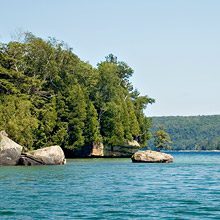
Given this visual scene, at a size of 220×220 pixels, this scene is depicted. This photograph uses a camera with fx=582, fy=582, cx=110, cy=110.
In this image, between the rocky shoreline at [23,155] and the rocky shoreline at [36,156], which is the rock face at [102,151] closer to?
the rocky shoreline at [36,156]

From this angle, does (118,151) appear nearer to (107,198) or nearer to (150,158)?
(150,158)

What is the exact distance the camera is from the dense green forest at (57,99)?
75375 mm

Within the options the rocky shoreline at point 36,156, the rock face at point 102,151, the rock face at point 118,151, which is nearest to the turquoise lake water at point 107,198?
the rocky shoreline at point 36,156

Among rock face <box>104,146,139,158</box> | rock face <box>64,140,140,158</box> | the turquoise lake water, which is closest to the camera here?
the turquoise lake water

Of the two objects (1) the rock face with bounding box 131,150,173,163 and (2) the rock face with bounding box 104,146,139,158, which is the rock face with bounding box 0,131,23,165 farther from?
(2) the rock face with bounding box 104,146,139,158

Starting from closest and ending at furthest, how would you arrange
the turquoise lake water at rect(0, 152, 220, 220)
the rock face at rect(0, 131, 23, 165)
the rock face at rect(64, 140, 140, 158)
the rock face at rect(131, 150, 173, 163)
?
the turquoise lake water at rect(0, 152, 220, 220), the rock face at rect(0, 131, 23, 165), the rock face at rect(131, 150, 173, 163), the rock face at rect(64, 140, 140, 158)

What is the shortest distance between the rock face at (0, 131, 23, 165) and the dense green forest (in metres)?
9.12

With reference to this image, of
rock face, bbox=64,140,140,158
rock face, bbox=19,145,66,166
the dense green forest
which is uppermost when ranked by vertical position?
the dense green forest

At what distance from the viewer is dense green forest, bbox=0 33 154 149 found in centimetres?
7538

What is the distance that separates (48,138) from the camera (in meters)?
86.9

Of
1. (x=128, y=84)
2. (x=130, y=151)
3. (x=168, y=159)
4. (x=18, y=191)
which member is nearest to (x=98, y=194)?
(x=18, y=191)

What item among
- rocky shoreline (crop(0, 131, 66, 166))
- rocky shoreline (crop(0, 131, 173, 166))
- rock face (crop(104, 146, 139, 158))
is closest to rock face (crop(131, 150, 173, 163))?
rocky shoreline (crop(0, 131, 173, 166))

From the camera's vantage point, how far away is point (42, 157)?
6019cm

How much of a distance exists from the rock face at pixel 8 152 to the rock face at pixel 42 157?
105cm
